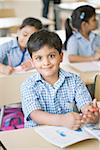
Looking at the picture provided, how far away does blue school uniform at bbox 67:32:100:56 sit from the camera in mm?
3016

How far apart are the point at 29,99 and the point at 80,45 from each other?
4.86 feet

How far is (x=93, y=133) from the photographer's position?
143cm

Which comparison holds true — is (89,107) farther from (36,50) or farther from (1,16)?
(1,16)

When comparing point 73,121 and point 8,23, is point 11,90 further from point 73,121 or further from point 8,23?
point 8,23

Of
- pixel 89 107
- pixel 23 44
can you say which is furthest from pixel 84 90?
pixel 23 44

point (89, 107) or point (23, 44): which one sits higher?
point (23, 44)

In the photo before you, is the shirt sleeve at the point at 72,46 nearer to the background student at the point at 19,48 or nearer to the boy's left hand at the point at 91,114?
the background student at the point at 19,48

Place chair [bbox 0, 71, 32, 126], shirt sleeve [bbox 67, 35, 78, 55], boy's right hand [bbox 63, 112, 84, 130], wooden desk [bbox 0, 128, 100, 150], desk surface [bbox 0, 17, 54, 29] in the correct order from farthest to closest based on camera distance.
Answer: desk surface [bbox 0, 17, 54, 29] < shirt sleeve [bbox 67, 35, 78, 55] < chair [bbox 0, 71, 32, 126] < boy's right hand [bbox 63, 112, 84, 130] < wooden desk [bbox 0, 128, 100, 150]

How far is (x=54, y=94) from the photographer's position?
176 centimetres

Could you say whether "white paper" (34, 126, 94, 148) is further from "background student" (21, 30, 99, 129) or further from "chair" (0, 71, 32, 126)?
"chair" (0, 71, 32, 126)

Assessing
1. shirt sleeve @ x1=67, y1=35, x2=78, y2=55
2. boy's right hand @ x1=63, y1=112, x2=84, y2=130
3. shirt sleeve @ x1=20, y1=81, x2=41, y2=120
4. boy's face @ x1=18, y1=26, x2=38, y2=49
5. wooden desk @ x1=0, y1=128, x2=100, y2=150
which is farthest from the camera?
shirt sleeve @ x1=67, y1=35, x2=78, y2=55

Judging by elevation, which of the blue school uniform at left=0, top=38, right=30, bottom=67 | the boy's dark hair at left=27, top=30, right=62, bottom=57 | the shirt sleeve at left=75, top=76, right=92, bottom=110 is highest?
the boy's dark hair at left=27, top=30, right=62, bottom=57

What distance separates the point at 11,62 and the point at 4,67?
38 cm

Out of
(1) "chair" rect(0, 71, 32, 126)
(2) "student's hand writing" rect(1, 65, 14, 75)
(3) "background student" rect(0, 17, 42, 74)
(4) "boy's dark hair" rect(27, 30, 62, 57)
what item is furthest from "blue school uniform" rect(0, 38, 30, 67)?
(4) "boy's dark hair" rect(27, 30, 62, 57)
